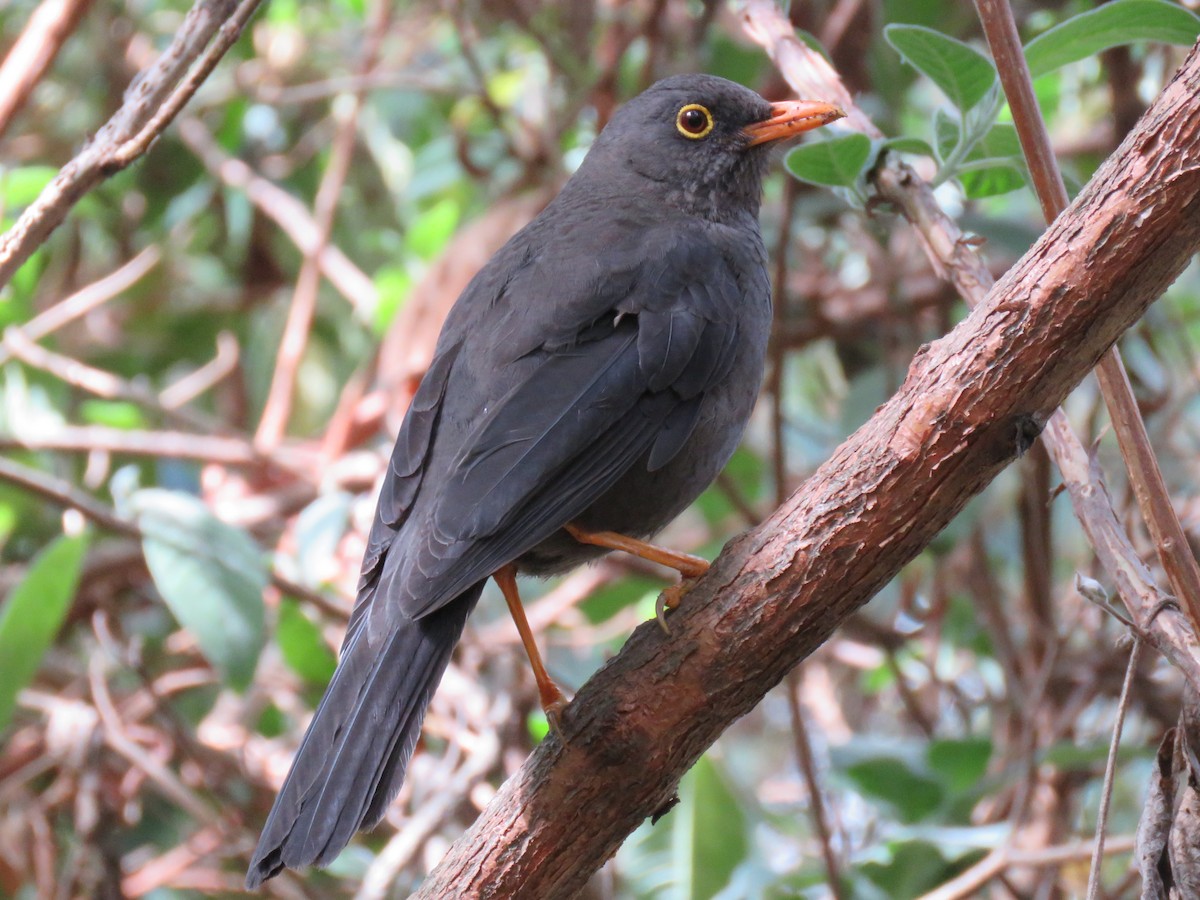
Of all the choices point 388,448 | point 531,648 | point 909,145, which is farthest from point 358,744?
point 388,448

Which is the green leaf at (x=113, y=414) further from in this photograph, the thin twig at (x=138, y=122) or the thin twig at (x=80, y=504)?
the thin twig at (x=138, y=122)

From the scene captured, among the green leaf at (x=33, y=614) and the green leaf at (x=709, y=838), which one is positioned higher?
the green leaf at (x=33, y=614)

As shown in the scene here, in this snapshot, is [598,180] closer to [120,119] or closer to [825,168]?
[825,168]

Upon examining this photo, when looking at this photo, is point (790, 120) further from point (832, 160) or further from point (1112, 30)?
point (1112, 30)

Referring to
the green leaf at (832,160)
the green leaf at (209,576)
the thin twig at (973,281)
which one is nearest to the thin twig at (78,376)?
the green leaf at (209,576)

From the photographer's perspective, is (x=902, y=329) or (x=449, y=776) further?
(x=902, y=329)

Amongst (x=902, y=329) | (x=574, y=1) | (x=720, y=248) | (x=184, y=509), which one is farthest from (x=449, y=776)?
(x=574, y=1)

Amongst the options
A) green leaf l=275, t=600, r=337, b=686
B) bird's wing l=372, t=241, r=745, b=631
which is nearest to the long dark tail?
bird's wing l=372, t=241, r=745, b=631
